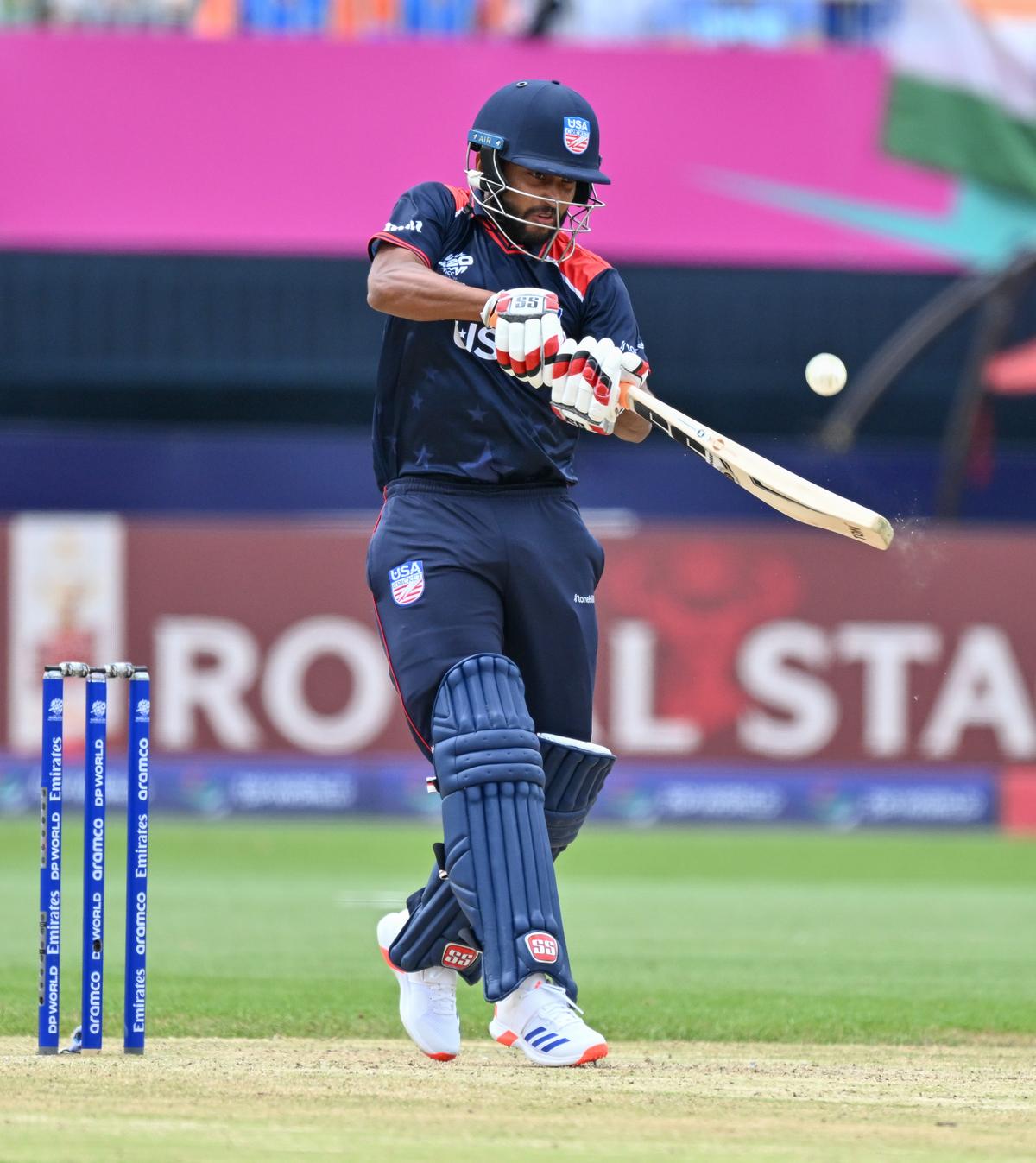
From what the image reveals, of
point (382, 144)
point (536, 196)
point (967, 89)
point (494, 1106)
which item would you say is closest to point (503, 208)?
point (536, 196)

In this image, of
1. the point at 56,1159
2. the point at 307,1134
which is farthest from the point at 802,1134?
the point at 56,1159

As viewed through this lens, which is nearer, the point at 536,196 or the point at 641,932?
the point at 536,196

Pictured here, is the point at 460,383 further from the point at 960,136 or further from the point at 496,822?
the point at 960,136

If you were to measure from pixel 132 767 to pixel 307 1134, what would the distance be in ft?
3.67

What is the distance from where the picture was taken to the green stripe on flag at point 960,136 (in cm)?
1459

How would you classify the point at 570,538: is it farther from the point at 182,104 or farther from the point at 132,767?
the point at 182,104

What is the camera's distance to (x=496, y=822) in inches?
164

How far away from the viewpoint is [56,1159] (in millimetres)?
3107

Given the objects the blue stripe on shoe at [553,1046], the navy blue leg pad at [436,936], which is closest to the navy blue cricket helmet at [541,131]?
the navy blue leg pad at [436,936]

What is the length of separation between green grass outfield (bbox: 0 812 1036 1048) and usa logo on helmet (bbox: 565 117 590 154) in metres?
2.10

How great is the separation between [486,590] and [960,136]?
11.2 m

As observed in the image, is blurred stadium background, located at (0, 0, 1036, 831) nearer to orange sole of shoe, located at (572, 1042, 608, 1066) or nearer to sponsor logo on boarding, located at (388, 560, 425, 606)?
sponsor logo on boarding, located at (388, 560, 425, 606)

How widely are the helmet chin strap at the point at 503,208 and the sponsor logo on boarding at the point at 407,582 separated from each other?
731mm

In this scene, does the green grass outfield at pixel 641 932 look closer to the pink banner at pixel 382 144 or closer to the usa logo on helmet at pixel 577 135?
the usa logo on helmet at pixel 577 135
